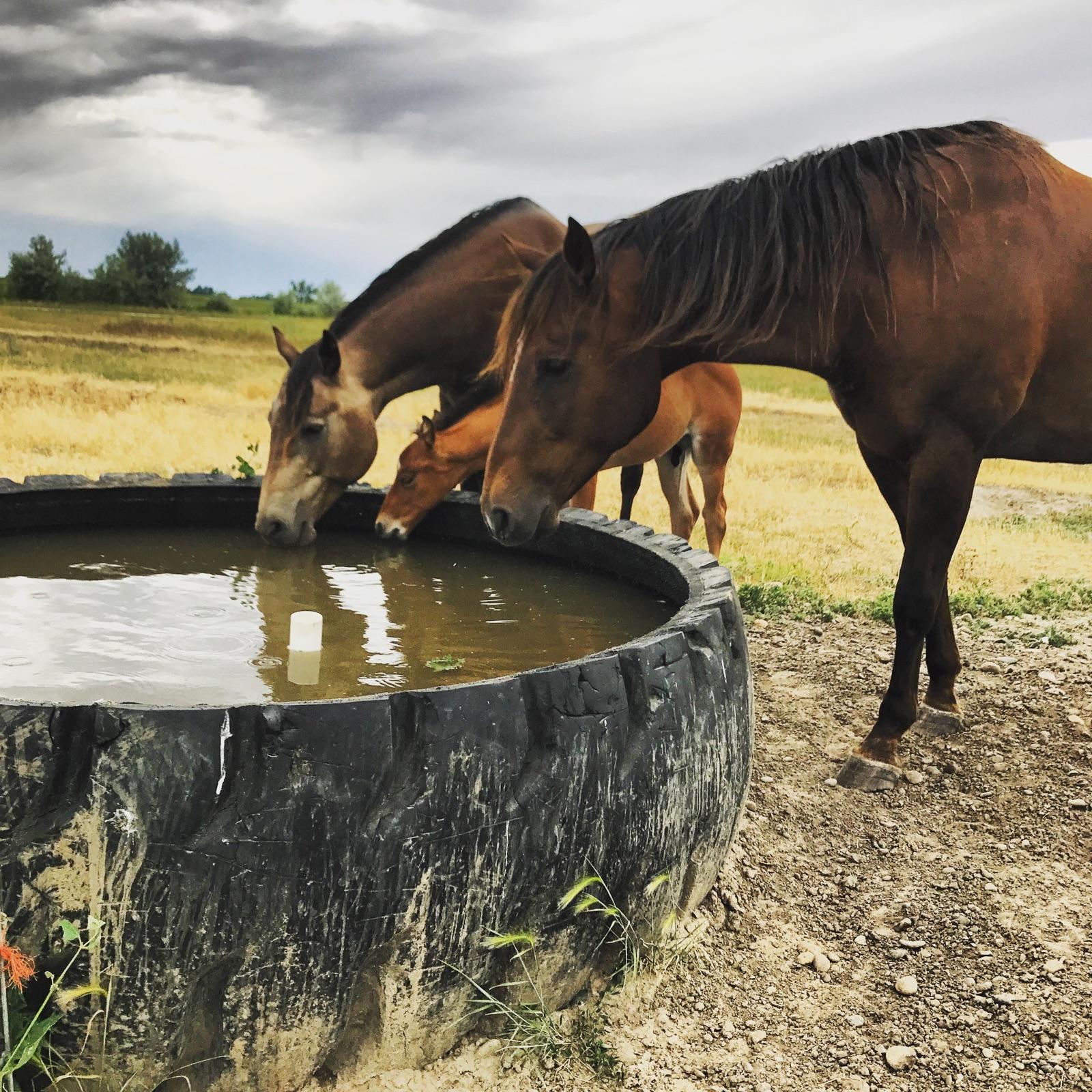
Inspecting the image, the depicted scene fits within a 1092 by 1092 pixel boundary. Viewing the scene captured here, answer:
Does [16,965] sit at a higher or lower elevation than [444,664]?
lower

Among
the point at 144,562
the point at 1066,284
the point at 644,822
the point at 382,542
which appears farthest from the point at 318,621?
the point at 1066,284

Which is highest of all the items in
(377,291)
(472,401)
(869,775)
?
(377,291)

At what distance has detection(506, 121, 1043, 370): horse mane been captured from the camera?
2.67 metres

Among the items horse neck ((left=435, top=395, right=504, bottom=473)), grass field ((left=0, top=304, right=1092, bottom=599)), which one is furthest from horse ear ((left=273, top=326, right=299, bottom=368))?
horse neck ((left=435, top=395, right=504, bottom=473))

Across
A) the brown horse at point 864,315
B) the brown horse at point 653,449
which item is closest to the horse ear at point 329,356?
the brown horse at point 653,449

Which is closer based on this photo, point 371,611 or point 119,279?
point 371,611

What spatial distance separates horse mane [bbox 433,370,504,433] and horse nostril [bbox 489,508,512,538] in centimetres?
137

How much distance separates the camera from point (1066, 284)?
299cm

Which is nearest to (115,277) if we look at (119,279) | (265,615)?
(119,279)

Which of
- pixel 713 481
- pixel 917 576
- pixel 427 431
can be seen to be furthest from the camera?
pixel 713 481

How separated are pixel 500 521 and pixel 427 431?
1382 mm

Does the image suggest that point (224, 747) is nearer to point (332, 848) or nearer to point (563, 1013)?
point (332, 848)

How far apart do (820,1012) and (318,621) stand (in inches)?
50.1

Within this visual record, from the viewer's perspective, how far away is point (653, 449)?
521 cm
